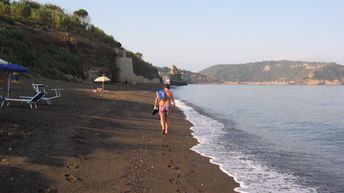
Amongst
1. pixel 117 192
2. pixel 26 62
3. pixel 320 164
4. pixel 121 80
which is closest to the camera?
pixel 117 192

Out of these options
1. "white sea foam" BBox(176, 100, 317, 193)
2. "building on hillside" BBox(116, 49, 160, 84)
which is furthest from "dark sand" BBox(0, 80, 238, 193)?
"building on hillside" BBox(116, 49, 160, 84)

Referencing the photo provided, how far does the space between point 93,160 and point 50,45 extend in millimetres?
46336

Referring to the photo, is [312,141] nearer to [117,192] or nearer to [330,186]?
[330,186]

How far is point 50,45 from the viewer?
2051 inches

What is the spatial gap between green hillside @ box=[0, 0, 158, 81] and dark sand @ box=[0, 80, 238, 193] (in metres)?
26.2

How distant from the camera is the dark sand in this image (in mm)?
6664

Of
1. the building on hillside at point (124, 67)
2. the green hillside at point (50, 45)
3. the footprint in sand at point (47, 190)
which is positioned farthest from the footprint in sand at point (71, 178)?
the building on hillside at point (124, 67)

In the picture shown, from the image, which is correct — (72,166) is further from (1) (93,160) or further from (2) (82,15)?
(2) (82,15)

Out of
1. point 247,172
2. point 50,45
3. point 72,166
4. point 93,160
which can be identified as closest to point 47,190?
point 72,166

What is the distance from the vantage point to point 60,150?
28.5 feet

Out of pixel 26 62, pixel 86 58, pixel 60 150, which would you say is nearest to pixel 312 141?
pixel 60 150

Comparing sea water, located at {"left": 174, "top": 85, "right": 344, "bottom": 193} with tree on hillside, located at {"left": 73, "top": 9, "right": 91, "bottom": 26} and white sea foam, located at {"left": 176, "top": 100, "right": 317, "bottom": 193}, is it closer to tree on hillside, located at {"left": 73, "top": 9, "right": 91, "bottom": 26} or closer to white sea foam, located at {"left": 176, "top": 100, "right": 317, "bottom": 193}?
white sea foam, located at {"left": 176, "top": 100, "right": 317, "bottom": 193}

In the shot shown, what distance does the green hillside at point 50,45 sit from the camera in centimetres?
4094

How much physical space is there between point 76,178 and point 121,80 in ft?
210
